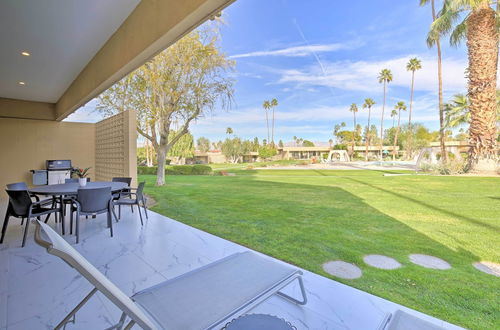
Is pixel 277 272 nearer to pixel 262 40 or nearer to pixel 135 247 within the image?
pixel 135 247

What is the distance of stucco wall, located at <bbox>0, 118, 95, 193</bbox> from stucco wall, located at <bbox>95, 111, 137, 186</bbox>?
15.3 inches

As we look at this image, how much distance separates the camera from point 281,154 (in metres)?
36.3

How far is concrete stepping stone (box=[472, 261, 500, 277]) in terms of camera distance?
2754 mm

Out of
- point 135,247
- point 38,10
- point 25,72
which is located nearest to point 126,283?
point 135,247

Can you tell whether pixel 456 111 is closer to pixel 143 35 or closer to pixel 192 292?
pixel 143 35

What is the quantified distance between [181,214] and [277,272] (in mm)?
4156

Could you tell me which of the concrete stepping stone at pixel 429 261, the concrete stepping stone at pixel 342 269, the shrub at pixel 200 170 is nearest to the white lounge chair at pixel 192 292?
the concrete stepping stone at pixel 342 269

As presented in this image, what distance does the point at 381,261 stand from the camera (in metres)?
2.99

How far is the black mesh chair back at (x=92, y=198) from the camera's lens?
3.38 metres

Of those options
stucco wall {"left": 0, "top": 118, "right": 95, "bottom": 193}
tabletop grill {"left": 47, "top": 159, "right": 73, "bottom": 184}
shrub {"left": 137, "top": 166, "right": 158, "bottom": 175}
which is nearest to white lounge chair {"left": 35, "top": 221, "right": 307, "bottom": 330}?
tabletop grill {"left": 47, "top": 159, "right": 73, "bottom": 184}

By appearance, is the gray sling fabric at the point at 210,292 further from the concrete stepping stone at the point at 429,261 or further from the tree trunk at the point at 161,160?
the tree trunk at the point at 161,160

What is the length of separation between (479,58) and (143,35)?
10.4 meters

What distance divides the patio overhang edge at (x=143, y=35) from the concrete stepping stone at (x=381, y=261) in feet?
10.1

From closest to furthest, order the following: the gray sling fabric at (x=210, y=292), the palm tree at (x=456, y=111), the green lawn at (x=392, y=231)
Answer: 1. the gray sling fabric at (x=210, y=292)
2. the green lawn at (x=392, y=231)
3. the palm tree at (x=456, y=111)
